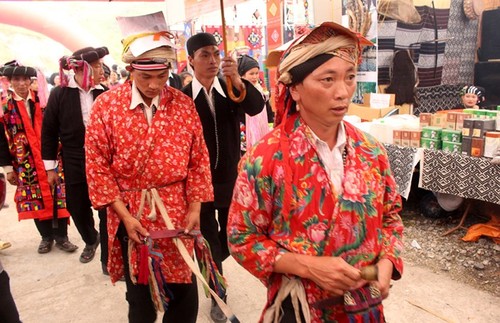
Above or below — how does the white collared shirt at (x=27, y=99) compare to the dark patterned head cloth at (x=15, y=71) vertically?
below

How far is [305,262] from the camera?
1.26 meters

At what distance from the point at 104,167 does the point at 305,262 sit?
114 centimetres

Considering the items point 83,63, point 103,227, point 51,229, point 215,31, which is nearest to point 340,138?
point 103,227

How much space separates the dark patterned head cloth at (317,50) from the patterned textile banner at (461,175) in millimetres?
2912

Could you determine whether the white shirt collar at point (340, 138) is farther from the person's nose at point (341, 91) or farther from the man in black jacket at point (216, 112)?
the man in black jacket at point (216, 112)

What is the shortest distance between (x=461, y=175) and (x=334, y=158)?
121 inches

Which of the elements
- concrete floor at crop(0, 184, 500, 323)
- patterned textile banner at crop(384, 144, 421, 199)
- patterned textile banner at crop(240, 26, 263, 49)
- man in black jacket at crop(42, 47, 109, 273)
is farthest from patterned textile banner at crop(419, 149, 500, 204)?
patterned textile banner at crop(240, 26, 263, 49)

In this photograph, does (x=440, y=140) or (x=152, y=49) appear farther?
(x=440, y=140)

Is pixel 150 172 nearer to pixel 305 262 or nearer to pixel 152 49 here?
pixel 152 49

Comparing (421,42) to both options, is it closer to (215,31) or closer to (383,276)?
(215,31)

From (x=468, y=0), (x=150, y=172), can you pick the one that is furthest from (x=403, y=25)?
(x=150, y=172)

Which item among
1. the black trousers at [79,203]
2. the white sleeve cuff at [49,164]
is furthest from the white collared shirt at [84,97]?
the black trousers at [79,203]

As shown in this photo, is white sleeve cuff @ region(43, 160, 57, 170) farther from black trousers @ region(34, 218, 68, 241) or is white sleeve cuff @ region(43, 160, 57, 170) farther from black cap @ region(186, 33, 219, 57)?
black cap @ region(186, 33, 219, 57)

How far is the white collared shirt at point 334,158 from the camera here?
1.32 m
